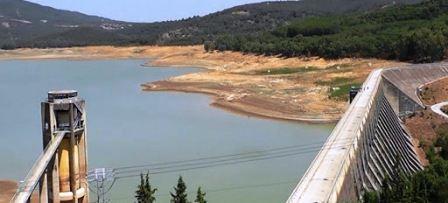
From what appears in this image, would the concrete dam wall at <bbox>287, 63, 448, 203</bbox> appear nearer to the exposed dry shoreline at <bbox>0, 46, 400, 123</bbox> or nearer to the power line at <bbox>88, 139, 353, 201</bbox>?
the power line at <bbox>88, 139, 353, 201</bbox>

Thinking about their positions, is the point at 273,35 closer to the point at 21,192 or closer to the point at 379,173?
the point at 379,173

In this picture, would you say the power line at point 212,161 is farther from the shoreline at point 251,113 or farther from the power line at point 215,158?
the shoreline at point 251,113

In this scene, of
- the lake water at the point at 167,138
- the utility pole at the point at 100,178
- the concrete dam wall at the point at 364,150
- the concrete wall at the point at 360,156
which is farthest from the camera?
the lake water at the point at 167,138

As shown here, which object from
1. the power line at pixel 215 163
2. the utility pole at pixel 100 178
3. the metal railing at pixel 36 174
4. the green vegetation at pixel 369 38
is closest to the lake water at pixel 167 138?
the utility pole at pixel 100 178

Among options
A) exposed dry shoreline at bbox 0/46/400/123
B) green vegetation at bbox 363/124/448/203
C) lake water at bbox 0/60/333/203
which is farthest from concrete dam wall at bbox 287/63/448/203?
exposed dry shoreline at bbox 0/46/400/123

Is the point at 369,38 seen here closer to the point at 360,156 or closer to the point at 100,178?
the point at 360,156
